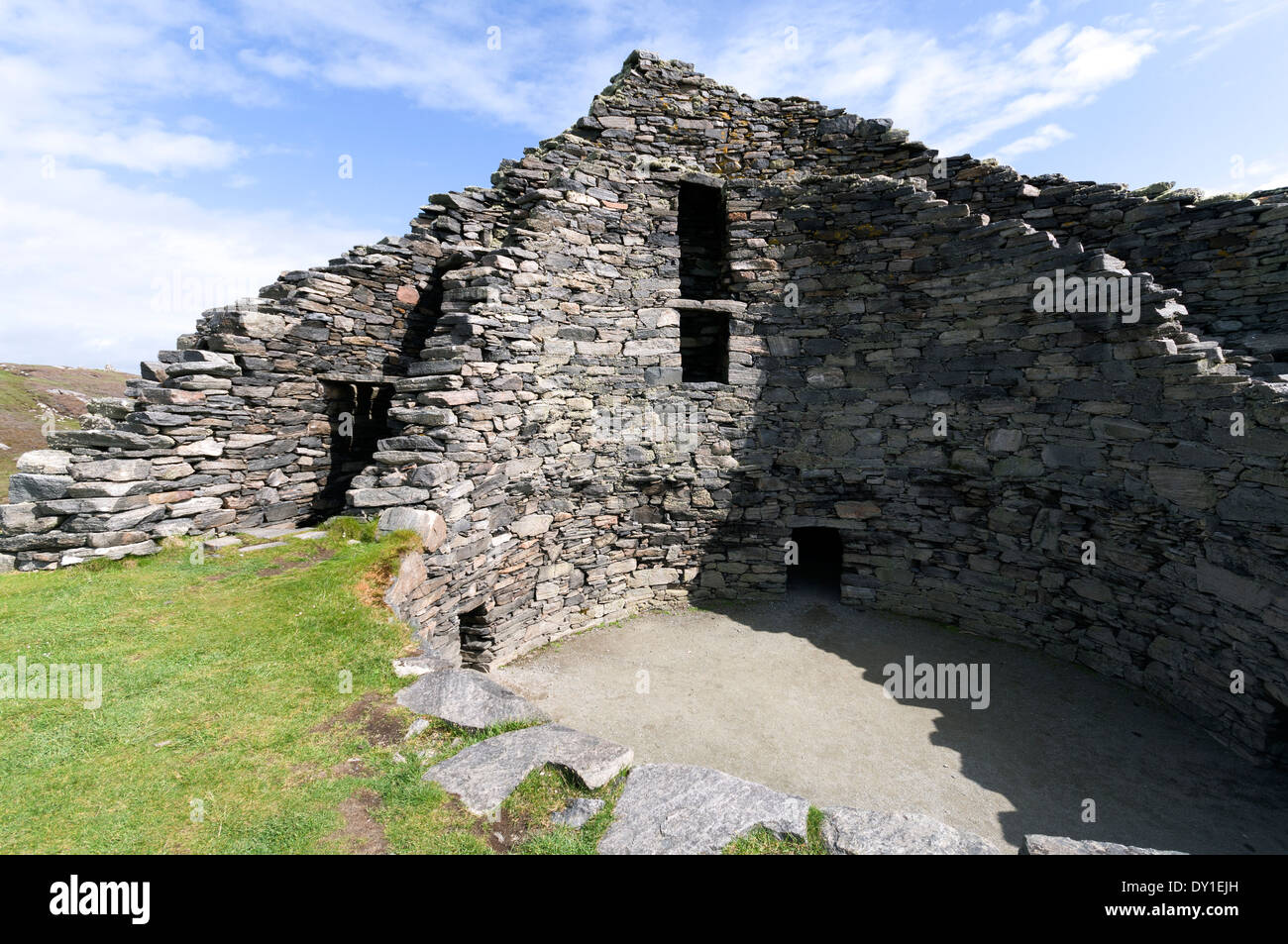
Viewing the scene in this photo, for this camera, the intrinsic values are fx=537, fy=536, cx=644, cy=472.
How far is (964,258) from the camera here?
10.9m

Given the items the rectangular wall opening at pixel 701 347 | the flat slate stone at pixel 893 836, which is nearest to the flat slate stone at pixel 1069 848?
the flat slate stone at pixel 893 836

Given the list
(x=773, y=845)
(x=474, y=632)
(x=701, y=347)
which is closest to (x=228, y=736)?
(x=773, y=845)

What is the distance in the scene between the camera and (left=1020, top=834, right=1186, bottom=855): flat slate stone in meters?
3.84

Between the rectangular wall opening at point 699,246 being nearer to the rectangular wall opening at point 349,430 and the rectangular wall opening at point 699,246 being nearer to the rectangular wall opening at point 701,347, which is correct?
the rectangular wall opening at point 701,347

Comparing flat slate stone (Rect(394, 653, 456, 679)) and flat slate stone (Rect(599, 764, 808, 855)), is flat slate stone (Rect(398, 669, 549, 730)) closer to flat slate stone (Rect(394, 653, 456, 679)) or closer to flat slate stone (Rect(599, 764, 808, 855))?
flat slate stone (Rect(394, 653, 456, 679))

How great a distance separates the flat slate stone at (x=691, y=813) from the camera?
3.69 meters

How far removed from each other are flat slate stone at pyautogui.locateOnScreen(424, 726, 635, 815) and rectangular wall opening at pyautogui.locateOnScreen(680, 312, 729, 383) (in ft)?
31.2

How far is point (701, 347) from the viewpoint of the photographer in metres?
13.1

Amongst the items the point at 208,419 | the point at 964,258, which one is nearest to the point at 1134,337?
the point at 964,258

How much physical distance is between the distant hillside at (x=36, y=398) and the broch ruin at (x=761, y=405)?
5251 millimetres

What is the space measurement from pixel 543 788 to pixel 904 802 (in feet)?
17.4

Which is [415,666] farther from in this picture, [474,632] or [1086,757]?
[1086,757]

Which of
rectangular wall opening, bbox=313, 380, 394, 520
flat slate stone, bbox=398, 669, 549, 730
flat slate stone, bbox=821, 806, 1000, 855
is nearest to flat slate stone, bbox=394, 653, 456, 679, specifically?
flat slate stone, bbox=398, 669, 549, 730
